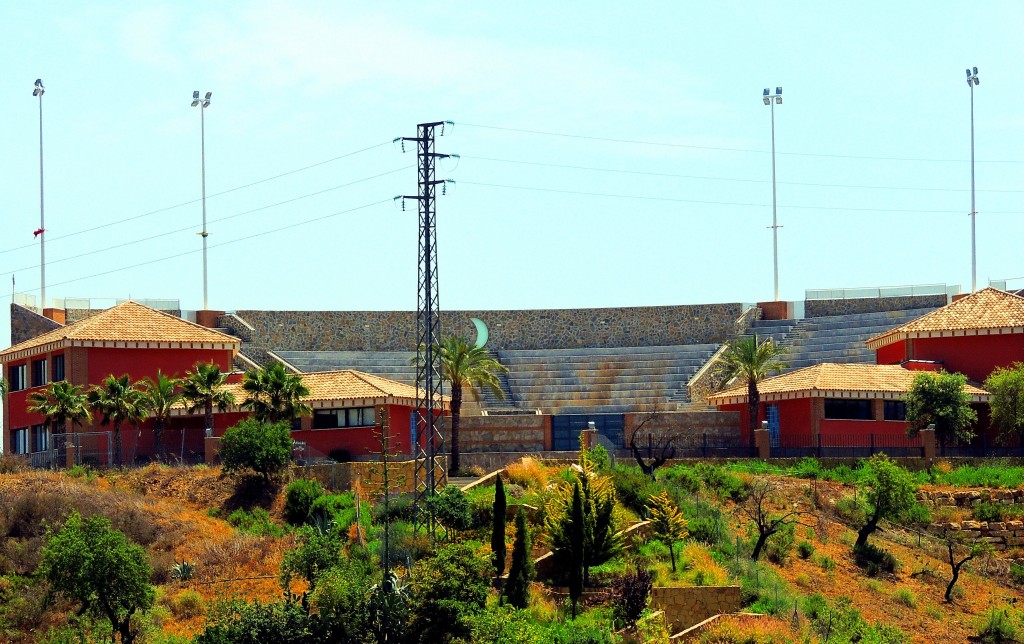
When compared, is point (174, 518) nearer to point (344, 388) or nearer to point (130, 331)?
point (344, 388)

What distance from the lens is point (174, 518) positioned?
60.0 m

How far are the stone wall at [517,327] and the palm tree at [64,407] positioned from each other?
67.3 ft

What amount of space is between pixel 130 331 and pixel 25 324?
1444 cm

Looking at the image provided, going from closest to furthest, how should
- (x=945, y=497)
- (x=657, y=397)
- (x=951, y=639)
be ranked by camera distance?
(x=951, y=639), (x=945, y=497), (x=657, y=397)

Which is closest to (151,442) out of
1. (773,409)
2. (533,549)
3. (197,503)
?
(197,503)

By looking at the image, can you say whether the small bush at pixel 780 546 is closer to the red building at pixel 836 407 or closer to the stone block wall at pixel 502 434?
the red building at pixel 836 407

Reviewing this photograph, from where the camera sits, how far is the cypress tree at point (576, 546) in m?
52.6

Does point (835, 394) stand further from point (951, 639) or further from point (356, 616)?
point (356, 616)

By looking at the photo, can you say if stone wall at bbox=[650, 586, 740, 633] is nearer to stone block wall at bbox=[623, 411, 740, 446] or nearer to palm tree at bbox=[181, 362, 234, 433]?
stone block wall at bbox=[623, 411, 740, 446]

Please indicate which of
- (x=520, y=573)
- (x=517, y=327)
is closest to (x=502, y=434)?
(x=520, y=573)

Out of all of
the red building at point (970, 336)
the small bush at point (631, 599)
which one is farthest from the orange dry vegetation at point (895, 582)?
the red building at point (970, 336)

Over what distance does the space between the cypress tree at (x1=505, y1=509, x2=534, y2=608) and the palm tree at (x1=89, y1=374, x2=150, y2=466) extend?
18.7 m

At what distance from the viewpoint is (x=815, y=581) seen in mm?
56344

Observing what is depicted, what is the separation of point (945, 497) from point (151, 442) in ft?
94.7
